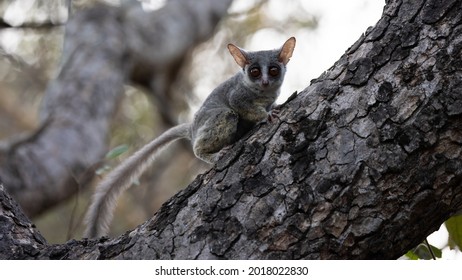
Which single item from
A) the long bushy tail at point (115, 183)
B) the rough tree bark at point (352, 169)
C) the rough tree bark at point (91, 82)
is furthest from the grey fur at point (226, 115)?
the rough tree bark at point (352, 169)

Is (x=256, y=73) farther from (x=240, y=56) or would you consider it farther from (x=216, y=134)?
(x=216, y=134)

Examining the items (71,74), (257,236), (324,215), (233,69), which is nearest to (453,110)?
(324,215)

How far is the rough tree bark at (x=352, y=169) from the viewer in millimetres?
2775

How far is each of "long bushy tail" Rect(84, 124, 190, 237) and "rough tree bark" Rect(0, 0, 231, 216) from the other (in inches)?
38.3

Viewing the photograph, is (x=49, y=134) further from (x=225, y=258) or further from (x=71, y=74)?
(x=225, y=258)

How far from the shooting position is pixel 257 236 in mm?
2875

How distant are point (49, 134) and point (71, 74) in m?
1.00

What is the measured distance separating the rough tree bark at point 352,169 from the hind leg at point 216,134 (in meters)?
1.17

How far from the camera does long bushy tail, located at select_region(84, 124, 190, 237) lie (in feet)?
14.3

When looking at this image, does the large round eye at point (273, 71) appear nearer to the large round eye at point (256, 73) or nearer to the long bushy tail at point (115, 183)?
the large round eye at point (256, 73)

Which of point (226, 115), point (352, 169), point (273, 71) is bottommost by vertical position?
point (352, 169)

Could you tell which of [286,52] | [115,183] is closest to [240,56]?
[286,52]

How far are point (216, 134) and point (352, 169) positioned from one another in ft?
5.33

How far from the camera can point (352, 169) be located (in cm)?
283
